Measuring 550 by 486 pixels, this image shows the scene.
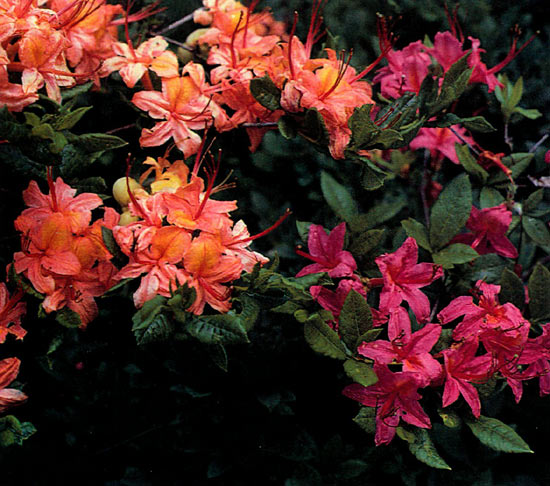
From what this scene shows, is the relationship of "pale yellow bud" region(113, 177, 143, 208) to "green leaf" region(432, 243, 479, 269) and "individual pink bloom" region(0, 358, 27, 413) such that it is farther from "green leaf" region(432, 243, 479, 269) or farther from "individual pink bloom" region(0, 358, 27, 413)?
"green leaf" region(432, 243, 479, 269)

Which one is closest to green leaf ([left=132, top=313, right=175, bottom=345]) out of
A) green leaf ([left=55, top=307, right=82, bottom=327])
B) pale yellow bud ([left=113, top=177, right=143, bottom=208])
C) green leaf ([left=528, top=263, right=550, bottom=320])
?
green leaf ([left=55, top=307, right=82, bottom=327])

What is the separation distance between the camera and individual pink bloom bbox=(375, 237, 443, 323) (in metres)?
1.03

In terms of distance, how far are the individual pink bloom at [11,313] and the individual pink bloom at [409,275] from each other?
1.91ft

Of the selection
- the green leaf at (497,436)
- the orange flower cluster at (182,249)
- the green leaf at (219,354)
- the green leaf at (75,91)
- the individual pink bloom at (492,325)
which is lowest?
the green leaf at (497,436)

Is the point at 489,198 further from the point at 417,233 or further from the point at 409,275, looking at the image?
the point at 409,275

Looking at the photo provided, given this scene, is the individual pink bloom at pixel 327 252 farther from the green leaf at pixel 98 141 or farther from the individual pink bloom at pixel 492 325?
the green leaf at pixel 98 141

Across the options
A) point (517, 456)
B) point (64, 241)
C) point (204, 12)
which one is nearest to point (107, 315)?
point (64, 241)

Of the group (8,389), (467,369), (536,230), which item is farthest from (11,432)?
(536,230)

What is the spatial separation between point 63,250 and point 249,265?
282 millimetres

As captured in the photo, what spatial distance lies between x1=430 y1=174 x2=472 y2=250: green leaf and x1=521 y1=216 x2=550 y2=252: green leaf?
0.19 meters

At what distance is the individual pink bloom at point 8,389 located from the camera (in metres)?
0.94

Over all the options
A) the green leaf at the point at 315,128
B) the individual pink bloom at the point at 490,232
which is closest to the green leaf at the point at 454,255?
the individual pink bloom at the point at 490,232

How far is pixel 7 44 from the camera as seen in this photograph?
91 centimetres

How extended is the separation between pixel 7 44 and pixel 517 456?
1374 mm
